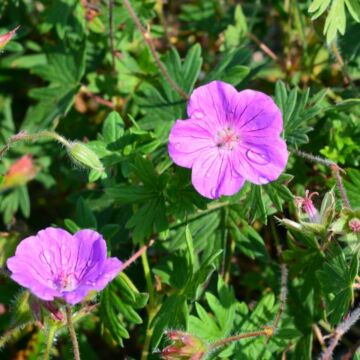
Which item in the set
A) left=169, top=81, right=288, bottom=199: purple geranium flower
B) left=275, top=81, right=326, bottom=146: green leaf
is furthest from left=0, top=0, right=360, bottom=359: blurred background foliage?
left=169, top=81, right=288, bottom=199: purple geranium flower

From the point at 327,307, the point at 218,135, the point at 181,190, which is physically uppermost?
the point at 218,135

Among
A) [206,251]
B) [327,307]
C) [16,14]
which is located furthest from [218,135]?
→ [16,14]

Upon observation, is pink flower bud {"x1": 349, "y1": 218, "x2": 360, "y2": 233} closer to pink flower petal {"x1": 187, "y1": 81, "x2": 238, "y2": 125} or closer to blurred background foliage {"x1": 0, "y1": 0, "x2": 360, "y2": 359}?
blurred background foliage {"x1": 0, "y1": 0, "x2": 360, "y2": 359}

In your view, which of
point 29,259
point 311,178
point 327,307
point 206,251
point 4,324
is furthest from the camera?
point 4,324

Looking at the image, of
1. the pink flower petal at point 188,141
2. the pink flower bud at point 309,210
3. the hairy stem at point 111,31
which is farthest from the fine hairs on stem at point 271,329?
the hairy stem at point 111,31

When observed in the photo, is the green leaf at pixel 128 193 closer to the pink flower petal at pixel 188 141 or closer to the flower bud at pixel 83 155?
the flower bud at pixel 83 155

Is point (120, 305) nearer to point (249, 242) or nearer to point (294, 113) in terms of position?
point (249, 242)

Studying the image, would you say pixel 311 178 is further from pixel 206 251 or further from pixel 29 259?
pixel 29 259
